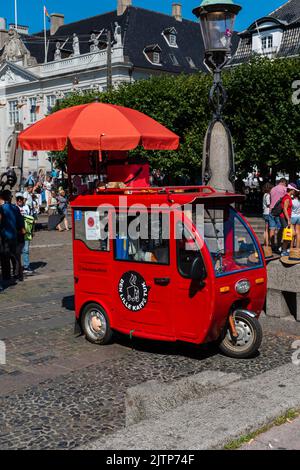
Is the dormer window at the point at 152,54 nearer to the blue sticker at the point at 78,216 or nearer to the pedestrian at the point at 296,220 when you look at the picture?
the pedestrian at the point at 296,220

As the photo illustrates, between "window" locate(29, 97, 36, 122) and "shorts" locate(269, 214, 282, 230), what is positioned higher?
"window" locate(29, 97, 36, 122)

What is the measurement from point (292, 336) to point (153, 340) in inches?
68.4

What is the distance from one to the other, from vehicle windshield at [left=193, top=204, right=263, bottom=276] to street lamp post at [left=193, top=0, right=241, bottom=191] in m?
1.67

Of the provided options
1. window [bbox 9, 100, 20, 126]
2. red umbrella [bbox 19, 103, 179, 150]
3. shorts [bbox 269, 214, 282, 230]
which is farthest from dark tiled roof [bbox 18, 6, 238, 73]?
red umbrella [bbox 19, 103, 179, 150]

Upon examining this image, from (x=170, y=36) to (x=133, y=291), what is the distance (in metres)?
51.7

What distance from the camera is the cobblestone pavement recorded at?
519 centimetres

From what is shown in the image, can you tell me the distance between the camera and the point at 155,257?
7035mm

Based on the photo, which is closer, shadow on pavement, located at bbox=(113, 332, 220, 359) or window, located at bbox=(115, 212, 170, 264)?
window, located at bbox=(115, 212, 170, 264)

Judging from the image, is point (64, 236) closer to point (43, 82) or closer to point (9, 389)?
point (9, 389)

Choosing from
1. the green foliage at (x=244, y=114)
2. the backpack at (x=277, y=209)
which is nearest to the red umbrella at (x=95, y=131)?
the backpack at (x=277, y=209)

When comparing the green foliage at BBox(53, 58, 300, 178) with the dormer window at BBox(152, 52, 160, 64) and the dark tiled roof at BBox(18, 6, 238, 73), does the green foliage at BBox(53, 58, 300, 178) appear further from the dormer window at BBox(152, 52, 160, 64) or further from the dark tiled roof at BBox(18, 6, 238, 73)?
the dark tiled roof at BBox(18, 6, 238, 73)

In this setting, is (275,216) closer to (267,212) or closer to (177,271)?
(267,212)
